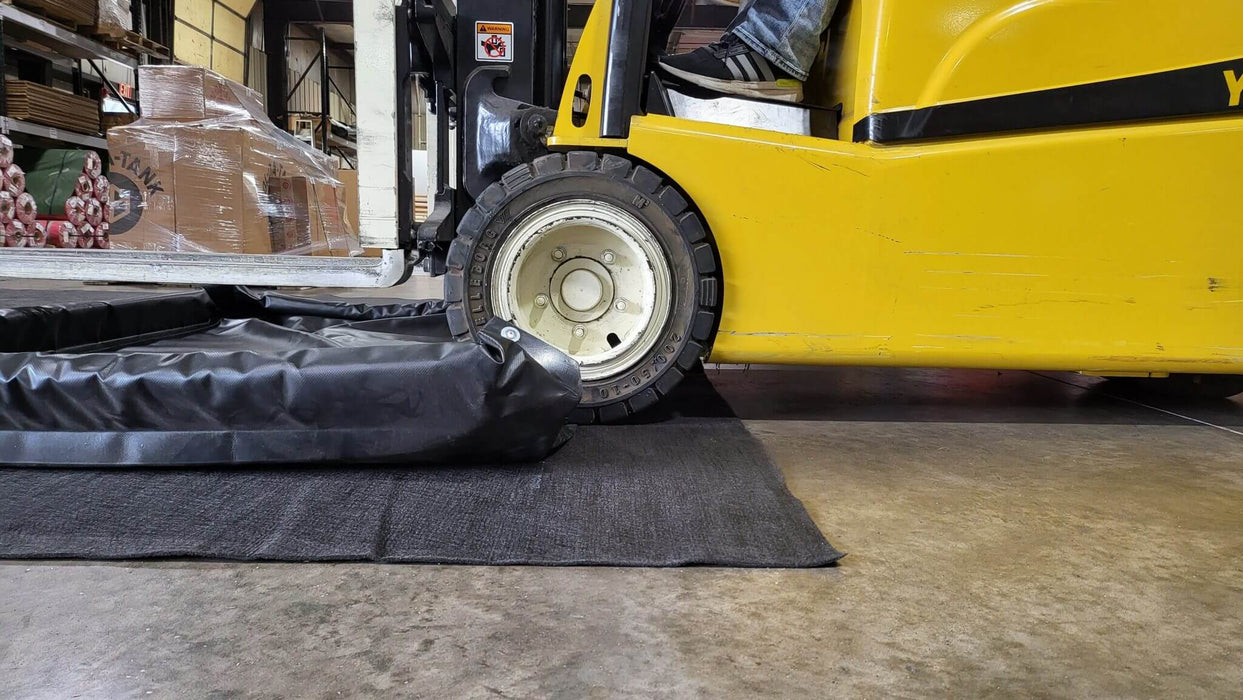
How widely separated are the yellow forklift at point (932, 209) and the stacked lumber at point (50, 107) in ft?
23.7

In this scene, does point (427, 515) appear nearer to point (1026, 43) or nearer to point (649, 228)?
point (649, 228)

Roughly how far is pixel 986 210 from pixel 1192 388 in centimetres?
167

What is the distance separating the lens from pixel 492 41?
2689 millimetres

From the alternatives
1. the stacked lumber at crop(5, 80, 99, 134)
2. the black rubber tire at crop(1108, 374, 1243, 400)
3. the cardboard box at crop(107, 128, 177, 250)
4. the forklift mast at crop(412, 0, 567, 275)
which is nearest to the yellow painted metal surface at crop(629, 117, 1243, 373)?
the forklift mast at crop(412, 0, 567, 275)

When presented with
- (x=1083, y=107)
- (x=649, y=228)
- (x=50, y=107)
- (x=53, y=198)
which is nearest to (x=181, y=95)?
(x=53, y=198)

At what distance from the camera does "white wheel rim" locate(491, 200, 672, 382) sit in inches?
87.6

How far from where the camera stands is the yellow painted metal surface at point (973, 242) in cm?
220

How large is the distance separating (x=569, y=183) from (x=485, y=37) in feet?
2.70

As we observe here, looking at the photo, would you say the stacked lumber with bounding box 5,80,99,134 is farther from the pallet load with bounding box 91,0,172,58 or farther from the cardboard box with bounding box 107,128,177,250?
the cardboard box with bounding box 107,128,177,250

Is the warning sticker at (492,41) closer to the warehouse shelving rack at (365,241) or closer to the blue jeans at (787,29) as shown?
the warehouse shelving rack at (365,241)

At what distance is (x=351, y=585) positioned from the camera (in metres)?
1.18

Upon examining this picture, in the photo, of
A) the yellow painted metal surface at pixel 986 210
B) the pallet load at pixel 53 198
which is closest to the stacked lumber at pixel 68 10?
the pallet load at pixel 53 198

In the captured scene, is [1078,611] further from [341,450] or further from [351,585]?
[341,450]

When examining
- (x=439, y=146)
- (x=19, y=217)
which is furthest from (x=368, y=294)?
(x=439, y=146)
